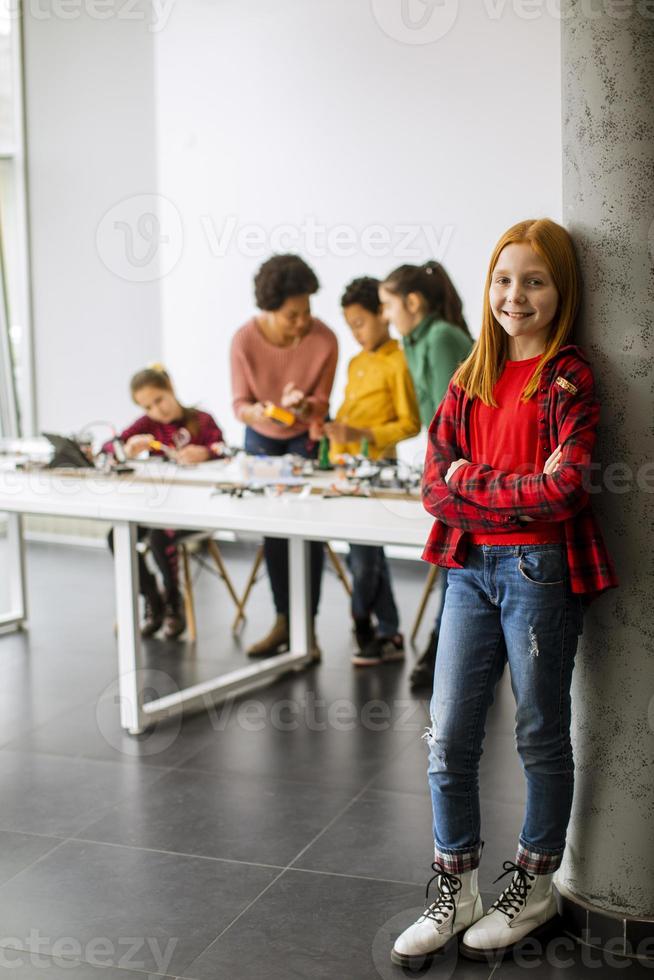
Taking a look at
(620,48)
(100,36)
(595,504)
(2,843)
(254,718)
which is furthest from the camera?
(100,36)

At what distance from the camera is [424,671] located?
13.3 ft

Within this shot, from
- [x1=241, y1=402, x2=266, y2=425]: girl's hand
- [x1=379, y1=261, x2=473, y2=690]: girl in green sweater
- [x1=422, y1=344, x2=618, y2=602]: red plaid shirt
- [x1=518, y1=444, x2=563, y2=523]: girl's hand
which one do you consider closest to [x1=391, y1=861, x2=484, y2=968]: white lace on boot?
[x1=422, y1=344, x2=618, y2=602]: red plaid shirt

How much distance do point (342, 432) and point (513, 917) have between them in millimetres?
2004

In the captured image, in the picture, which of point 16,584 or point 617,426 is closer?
point 617,426

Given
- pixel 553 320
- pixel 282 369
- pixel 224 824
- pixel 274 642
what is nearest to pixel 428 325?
pixel 282 369

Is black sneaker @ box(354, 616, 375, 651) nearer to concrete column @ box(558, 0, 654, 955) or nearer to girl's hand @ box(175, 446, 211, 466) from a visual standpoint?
girl's hand @ box(175, 446, 211, 466)

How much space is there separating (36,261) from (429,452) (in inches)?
195

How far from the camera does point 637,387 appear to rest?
2.17 meters

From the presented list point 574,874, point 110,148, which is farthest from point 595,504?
point 110,148

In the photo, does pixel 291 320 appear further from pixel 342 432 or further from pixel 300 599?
pixel 300 599

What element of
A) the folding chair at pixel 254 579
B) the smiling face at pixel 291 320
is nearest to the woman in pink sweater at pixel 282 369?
the smiling face at pixel 291 320

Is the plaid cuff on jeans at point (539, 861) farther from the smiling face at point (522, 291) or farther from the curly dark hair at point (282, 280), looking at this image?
the curly dark hair at point (282, 280)

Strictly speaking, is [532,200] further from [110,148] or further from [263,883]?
[263,883]

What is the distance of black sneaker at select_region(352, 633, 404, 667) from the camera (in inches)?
170
